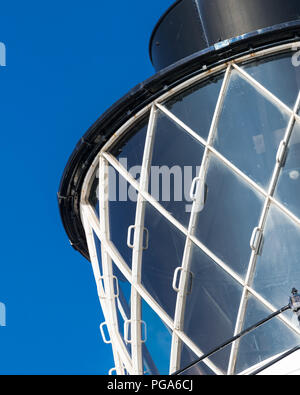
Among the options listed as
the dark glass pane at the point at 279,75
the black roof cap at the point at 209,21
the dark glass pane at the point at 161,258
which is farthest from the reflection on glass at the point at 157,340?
the black roof cap at the point at 209,21

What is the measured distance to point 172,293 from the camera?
11031mm

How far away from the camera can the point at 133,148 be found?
1206 centimetres

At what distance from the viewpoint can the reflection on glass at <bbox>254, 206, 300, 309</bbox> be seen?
9914 millimetres

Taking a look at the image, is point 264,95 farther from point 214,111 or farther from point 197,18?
point 197,18

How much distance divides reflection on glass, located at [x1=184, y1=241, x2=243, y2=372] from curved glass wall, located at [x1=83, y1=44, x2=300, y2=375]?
0.02 metres

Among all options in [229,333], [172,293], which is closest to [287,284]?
[229,333]

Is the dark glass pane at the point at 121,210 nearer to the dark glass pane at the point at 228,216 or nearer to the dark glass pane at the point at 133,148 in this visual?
the dark glass pane at the point at 133,148

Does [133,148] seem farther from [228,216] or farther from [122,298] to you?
[122,298]

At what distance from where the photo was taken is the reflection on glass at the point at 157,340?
439 inches

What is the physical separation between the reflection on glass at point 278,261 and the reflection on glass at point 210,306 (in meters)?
0.42

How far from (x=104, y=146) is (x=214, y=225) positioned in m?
2.94

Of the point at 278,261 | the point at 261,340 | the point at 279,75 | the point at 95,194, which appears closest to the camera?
the point at 261,340

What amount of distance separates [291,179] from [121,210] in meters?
3.18

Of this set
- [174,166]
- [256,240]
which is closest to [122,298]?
[174,166]
